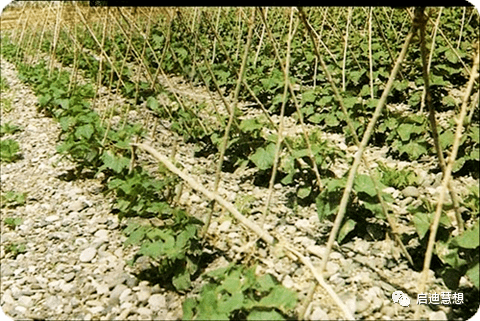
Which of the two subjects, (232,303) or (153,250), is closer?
(232,303)

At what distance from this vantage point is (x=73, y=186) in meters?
3.91

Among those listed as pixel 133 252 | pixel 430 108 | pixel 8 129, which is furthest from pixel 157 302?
pixel 8 129

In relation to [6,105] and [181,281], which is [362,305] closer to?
[181,281]

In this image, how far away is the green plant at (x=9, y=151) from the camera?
183 inches

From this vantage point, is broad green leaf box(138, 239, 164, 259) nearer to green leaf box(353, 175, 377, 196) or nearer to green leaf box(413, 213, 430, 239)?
green leaf box(353, 175, 377, 196)

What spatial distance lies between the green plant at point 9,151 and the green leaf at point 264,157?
2475 millimetres

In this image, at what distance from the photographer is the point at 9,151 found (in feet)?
15.4

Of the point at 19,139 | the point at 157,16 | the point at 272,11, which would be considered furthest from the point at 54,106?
the point at 272,11

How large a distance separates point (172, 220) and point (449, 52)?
3298mm

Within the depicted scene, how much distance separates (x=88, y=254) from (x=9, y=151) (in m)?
2.23

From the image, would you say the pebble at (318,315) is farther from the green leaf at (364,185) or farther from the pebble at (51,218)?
the pebble at (51,218)

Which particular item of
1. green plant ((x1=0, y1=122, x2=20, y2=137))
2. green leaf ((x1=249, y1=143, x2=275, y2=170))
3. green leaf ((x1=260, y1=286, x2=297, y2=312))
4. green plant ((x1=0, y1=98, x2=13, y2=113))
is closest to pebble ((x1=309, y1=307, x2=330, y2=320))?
green leaf ((x1=260, y1=286, x2=297, y2=312))

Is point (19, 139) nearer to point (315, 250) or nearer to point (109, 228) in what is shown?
point (109, 228)

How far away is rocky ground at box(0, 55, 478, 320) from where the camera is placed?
245cm
